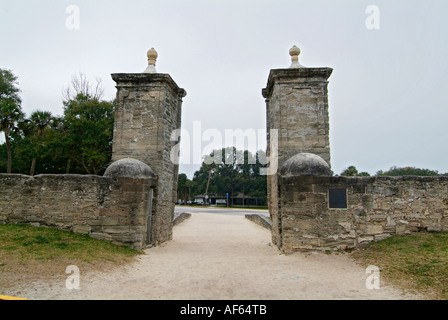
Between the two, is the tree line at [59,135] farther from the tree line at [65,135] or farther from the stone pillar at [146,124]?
the stone pillar at [146,124]

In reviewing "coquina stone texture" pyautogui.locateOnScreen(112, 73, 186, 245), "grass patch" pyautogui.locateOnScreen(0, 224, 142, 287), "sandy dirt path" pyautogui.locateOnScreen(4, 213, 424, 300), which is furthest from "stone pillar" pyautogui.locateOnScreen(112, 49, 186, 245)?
"sandy dirt path" pyautogui.locateOnScreen(4, 213, 424, 300)

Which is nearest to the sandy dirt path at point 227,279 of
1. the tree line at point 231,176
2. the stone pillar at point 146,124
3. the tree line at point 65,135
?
the stone pillar at point 146,124

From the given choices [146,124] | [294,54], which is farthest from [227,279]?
[294,54]

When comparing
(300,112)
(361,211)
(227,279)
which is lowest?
(227,279)

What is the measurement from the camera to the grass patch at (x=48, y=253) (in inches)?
197

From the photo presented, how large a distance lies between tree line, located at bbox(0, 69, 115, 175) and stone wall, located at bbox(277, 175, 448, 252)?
1249cm

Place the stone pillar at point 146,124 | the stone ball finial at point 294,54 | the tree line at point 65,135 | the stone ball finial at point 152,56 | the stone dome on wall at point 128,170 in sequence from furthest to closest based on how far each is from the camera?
the tree line at point 65,135, the stone ball finial at point 152,56, the stone ball finial at point 294,54, the stone pillar at point 146,124, the stone dome on wall at point 128,170

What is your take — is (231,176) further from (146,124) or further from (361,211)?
(361,211)

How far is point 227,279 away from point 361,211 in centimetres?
407

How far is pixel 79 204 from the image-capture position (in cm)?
756

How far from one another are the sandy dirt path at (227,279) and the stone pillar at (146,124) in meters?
2.35

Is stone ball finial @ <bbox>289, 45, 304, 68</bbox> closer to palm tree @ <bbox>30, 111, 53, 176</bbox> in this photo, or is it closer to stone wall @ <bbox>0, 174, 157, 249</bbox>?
stone wall @ <bbox>0, 174, 157, 249</bbox>

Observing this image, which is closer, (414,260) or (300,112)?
(414,260)
